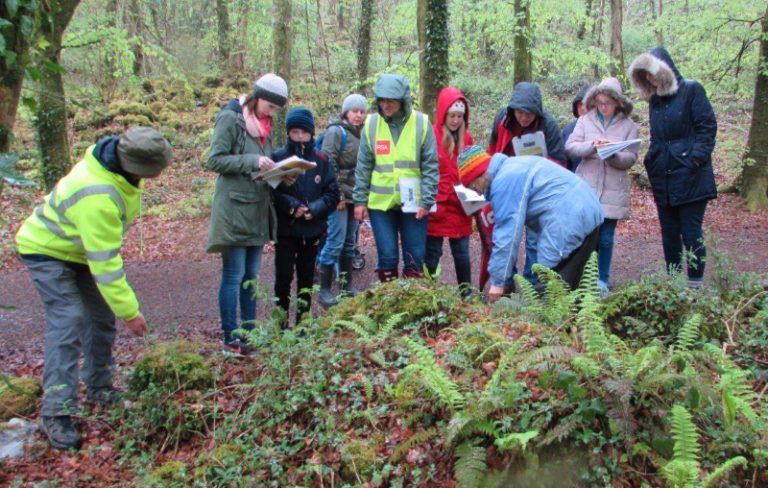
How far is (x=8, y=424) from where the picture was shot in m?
3.99

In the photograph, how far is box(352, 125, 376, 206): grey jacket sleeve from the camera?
5879 millimetres

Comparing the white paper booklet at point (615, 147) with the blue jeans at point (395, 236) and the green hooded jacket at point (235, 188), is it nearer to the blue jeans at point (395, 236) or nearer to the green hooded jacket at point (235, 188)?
the blue jeans at point (395, 236)

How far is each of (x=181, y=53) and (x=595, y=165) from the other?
1930cm

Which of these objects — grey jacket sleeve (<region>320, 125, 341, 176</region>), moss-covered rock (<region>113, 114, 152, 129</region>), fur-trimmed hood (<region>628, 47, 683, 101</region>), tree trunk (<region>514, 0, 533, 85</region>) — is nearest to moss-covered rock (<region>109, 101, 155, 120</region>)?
moss-covered rock (<region>113, 114, 152, 129</region>)

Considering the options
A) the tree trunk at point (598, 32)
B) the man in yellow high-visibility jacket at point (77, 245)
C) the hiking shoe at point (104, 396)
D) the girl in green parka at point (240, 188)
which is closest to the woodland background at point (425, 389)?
the hiking shoe at point (104, 396)

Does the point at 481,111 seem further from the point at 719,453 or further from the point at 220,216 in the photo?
the point at 719,453

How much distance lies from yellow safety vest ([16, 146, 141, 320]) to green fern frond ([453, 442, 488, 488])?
2339mm

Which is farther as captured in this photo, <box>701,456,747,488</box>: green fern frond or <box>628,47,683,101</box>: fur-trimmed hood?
<box>628,47,683,101</box>: fur-trimmed hood

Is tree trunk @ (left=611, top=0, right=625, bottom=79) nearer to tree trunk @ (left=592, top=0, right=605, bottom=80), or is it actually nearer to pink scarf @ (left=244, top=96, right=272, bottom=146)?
tree trunk @ (left=592, top=0, right=605, bottom=80)

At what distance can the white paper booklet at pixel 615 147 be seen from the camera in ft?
19.4

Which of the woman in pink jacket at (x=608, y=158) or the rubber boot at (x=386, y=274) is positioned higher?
the woman in pink jacket at (x=608, y=158)

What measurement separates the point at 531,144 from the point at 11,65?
14.8 feet

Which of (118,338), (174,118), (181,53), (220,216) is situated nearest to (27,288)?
(118,338)

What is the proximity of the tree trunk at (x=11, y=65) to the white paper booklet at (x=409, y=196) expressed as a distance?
3.33 metres
